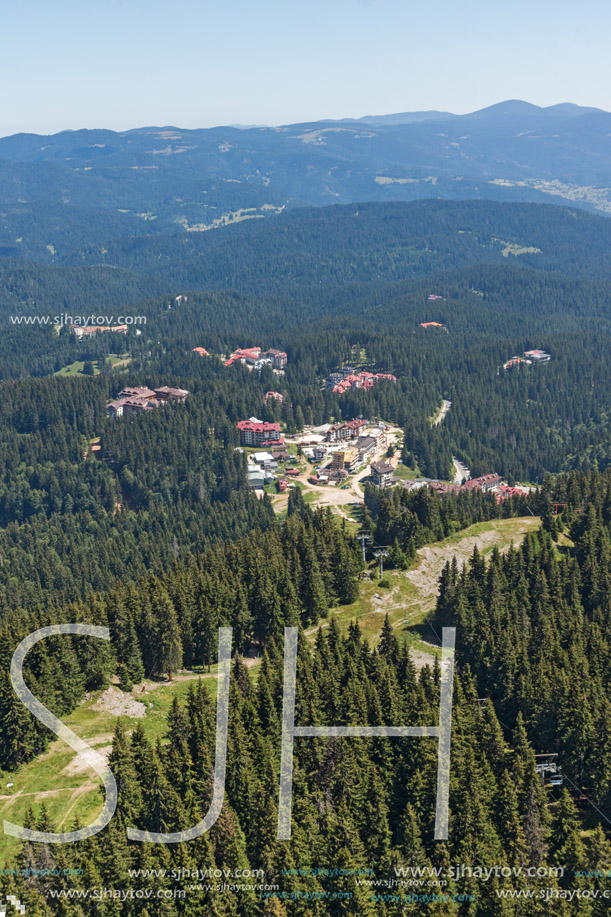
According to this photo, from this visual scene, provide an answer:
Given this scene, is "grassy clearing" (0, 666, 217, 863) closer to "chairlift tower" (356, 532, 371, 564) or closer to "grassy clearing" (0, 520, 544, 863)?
"grassy clearing" (0, 520, 544, 863)

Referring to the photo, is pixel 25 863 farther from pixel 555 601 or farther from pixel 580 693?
pixel 555 601

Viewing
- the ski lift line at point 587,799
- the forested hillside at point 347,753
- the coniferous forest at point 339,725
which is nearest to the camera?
the coniferous forest at point 339,725

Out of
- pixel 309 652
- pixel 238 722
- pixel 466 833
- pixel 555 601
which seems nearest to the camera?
pixel 466 833

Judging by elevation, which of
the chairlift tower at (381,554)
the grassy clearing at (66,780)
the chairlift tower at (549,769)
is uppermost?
the grassy clearing at (66,780)

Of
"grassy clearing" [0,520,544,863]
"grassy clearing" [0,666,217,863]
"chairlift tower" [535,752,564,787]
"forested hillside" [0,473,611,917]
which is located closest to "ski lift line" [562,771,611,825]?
"forested hillside" [0,473,611,917]

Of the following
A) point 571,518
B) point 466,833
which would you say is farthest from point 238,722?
point 571,518

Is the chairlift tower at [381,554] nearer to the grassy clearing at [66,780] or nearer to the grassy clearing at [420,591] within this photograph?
the grassy clearing at [420,591]

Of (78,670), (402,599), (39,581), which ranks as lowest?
(39,581)

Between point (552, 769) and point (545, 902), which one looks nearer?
point (545, 902)

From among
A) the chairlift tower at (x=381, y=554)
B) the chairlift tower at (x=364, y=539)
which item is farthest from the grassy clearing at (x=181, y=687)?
the chairlift tower at (x=364, y=539)

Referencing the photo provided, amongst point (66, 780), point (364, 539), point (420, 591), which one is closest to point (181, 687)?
point (66, 780)

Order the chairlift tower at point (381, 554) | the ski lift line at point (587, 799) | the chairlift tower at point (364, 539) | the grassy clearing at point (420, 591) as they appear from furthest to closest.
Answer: the chairlift tower at point (364, 539)
the chairlift tower at point (381, 554)
the grassy clearing at point (420, 591)
the ski lift line at point (587, 799)
